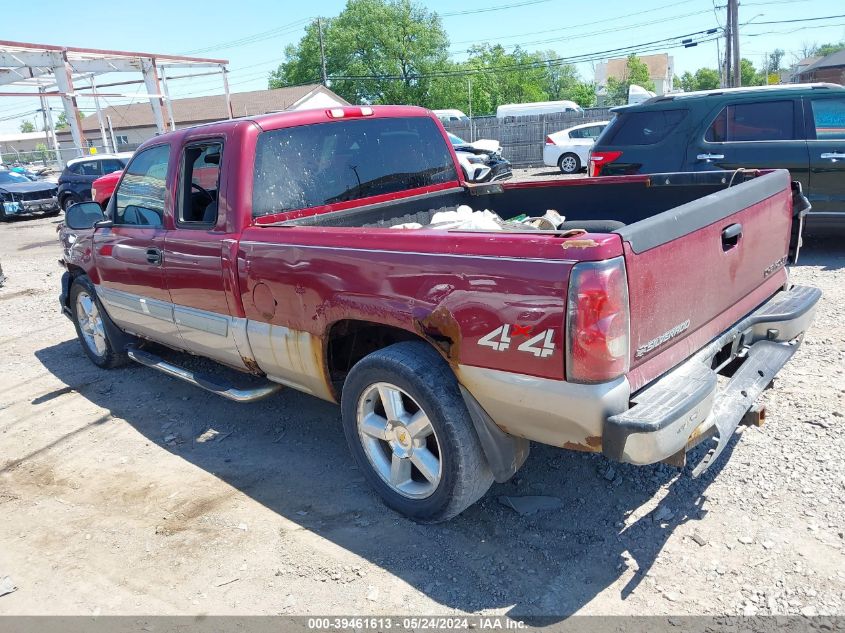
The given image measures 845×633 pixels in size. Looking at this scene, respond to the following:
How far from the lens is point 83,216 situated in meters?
5.25

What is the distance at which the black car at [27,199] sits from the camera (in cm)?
1923

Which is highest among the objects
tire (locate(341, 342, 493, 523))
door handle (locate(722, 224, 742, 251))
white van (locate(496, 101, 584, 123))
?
white van (locate(496, 101, 584, 123))

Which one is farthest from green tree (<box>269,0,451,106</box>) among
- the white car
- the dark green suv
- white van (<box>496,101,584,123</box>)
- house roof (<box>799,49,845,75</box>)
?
the dark green suv

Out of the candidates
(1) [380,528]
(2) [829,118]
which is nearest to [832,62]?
(2) [829,118]

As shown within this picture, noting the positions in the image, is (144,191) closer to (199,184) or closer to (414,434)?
(199,184)

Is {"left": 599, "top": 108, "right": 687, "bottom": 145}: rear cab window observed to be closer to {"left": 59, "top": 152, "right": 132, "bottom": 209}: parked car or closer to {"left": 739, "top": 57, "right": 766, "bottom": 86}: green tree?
{"left": 59, "top": 152, "right": 132, "bottom": 209}: parked car

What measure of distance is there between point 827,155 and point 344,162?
225 inches

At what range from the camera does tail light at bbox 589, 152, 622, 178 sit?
815 centimetres

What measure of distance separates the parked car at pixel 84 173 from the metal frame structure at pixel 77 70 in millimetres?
5979

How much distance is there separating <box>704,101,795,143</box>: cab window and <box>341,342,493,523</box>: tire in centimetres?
609

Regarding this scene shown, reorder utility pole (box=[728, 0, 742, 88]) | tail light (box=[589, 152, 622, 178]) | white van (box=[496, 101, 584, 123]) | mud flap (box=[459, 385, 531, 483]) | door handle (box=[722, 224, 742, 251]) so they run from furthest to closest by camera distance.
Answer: white van (box=[496, 101, 584, 123])
utility pole (box=[728, 0, 742, 88])
tail light (box=[589, 152, 622, 178])
door handle (box=[722, 224, 742, 251])
mud flap (box=[459, 385, 531, 483])

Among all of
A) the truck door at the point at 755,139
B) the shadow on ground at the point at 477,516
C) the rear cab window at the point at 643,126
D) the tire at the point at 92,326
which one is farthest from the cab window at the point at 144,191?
the truck door at the point at 755,139

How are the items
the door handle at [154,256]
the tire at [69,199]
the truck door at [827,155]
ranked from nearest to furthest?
Answer: the door handle at [154,256] < the truck door at [827,155] < the tire at [69,199]

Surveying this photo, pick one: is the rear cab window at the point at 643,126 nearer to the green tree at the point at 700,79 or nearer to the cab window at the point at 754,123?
the cab window at the point at 754,123
